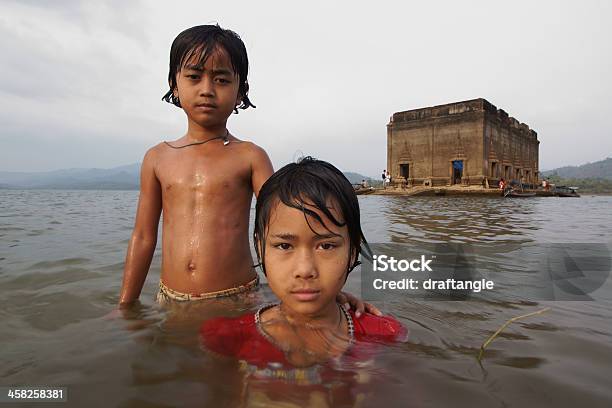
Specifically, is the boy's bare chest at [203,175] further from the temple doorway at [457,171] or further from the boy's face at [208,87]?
the temple doorway at [457,171]

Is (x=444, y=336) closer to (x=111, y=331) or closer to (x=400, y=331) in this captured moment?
(x=400, y=331)

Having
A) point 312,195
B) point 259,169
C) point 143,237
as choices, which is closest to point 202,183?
point 259,169

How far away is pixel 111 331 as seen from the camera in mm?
1994

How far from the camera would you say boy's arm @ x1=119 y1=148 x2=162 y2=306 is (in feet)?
7.77

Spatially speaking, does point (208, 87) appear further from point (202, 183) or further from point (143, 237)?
point (143, 237)

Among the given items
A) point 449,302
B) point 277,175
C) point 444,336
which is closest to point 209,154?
point 277,175

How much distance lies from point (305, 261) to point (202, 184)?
43.6 inches

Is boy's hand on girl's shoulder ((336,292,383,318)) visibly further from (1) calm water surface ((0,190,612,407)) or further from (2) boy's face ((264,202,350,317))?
(2) boy's face ((264,202,350,317))

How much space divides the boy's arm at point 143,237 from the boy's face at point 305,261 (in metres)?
1.27

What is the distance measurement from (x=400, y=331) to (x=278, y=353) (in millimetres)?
657

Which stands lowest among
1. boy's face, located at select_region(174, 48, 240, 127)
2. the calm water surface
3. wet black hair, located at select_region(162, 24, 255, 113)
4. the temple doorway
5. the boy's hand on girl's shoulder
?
the calm water surface

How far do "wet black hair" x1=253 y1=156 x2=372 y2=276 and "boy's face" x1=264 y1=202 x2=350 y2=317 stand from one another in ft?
0.11

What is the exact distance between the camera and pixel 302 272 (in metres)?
1.42

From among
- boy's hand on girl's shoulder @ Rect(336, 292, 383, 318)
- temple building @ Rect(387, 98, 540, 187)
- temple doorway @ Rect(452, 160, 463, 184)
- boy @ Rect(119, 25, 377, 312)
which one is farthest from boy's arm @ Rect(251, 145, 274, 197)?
temple doorway @ Rect(452, 160, 463, 184)
